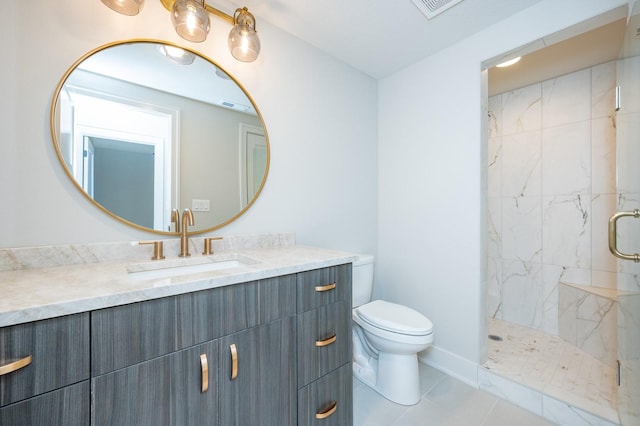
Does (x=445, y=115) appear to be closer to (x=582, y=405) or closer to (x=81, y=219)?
(x=582, y=405)

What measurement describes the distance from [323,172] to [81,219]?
138 centimetres

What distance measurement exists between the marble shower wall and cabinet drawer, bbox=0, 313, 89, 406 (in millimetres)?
3102

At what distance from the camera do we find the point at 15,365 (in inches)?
22.0

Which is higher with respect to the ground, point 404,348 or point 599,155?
point 599,155

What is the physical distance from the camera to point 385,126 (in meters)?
2.34

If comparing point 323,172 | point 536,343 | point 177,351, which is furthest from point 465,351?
point 177,351

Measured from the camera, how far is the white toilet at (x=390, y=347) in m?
1.48

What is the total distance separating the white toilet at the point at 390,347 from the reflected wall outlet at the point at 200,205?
105 cm

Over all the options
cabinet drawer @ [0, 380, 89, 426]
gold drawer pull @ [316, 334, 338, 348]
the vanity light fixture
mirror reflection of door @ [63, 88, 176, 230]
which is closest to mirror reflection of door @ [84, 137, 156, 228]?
mirror reflection of door @ [63, 88, 176, 230]

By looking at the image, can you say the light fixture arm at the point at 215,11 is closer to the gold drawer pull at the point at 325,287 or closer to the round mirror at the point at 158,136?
the round mirror at the point at 158,136

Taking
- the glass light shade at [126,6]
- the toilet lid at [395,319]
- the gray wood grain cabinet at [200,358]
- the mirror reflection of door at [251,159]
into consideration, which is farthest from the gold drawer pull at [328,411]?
the glass light shade at [126,6]

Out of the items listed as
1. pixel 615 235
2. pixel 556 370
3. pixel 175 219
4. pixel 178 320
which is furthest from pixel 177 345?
pixel 556 370

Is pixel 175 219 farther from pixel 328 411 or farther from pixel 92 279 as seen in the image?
pixel 328 411

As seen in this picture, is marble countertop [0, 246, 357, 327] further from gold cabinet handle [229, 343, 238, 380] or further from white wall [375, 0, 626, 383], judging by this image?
white wall [375, 0, 626, 383]
